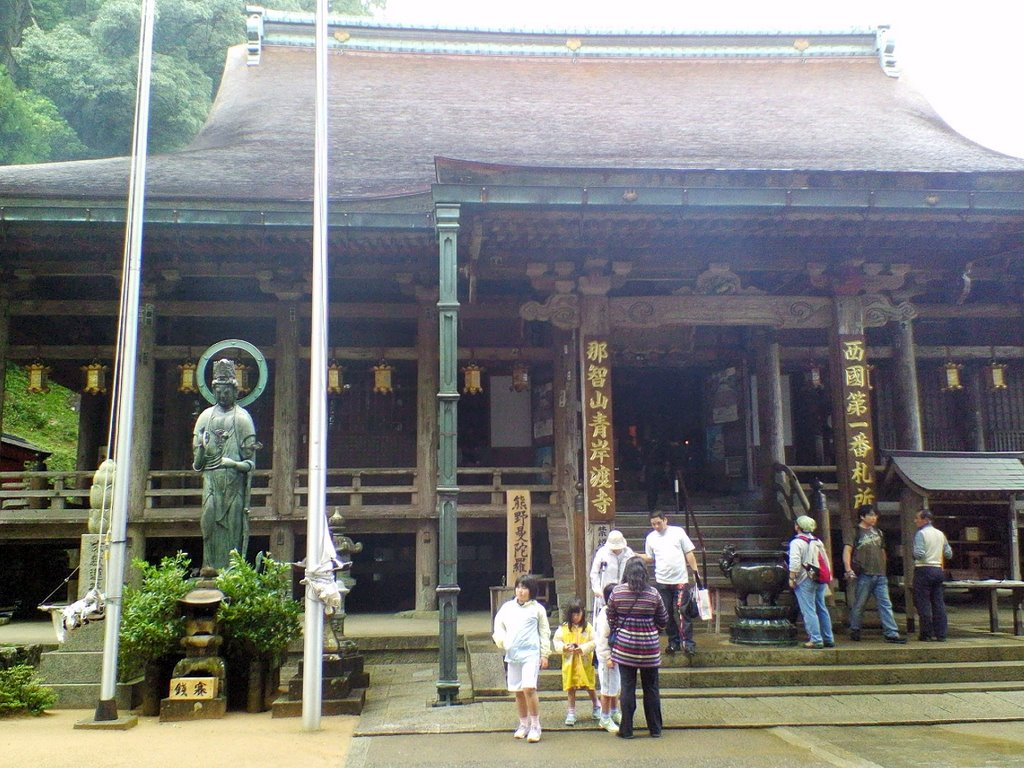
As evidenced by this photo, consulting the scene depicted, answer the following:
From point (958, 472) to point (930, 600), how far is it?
5.71ft

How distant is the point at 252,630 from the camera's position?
8.13 meters

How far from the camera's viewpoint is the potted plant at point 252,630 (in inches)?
318

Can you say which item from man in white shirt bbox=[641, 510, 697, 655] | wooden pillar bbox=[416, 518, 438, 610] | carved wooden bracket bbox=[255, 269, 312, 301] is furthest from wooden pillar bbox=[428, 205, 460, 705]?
carved wooden bracket bbox=[255, 269, 312, 301]

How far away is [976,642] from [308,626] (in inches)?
278

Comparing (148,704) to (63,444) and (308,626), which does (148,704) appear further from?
(63,444)

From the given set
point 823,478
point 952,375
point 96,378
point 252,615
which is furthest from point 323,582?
point 952,375

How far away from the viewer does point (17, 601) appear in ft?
47.0

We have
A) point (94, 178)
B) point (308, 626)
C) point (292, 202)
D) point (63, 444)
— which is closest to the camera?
point (308, 626)

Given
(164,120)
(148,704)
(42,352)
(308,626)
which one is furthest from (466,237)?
(164,120)

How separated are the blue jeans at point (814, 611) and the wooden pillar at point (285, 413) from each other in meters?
7.07

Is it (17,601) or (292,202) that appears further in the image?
(17,601)

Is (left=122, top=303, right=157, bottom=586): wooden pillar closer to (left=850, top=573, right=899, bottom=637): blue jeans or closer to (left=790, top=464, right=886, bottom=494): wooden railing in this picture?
(left=850, top=573, right=899, bottom=637): blue jeans

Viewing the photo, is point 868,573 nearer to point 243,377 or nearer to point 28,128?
point 243,377

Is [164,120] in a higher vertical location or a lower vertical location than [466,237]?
higher
